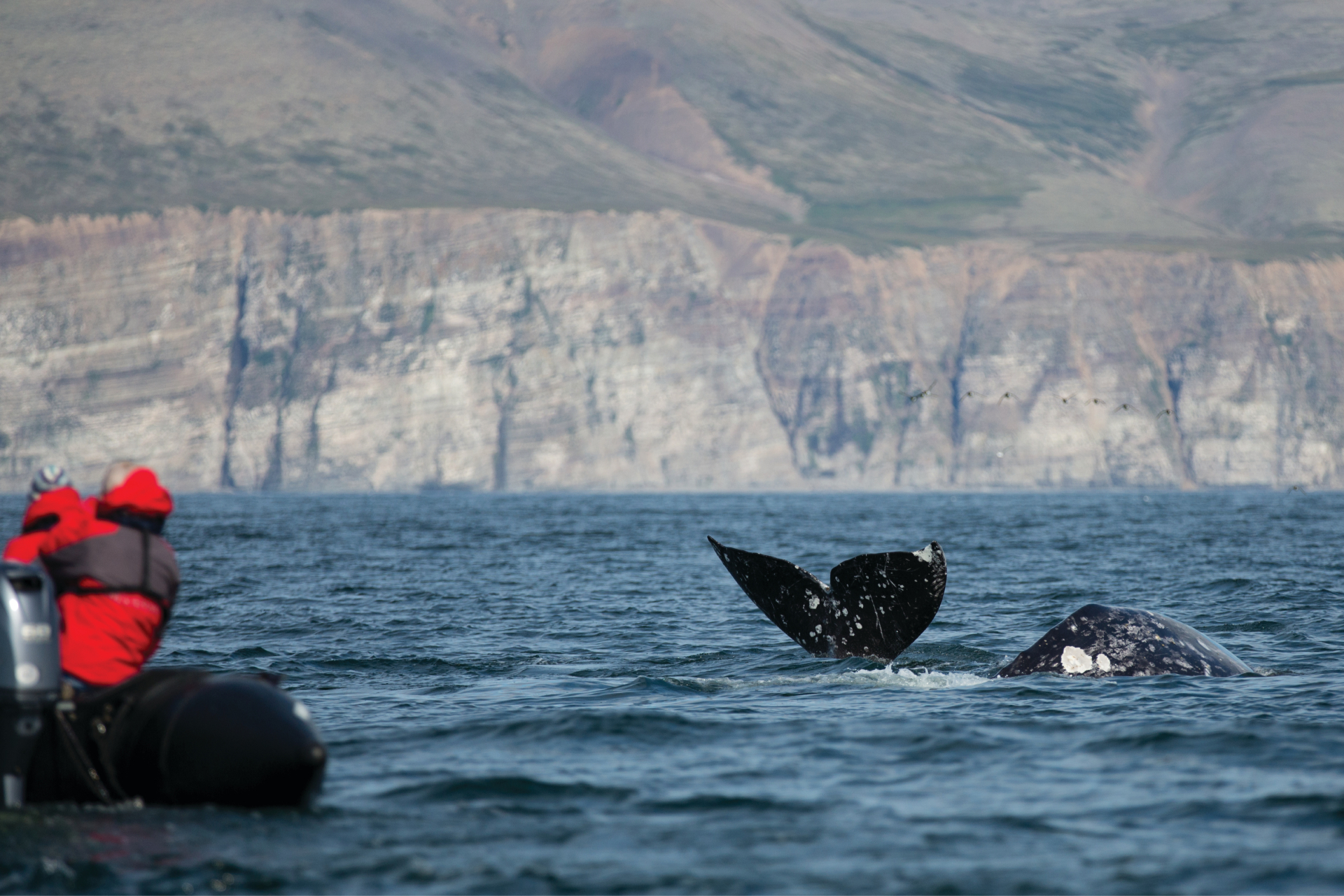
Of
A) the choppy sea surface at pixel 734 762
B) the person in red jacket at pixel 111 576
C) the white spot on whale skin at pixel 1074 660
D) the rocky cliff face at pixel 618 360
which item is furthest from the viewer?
the rocky cliff face at pixel 618 360

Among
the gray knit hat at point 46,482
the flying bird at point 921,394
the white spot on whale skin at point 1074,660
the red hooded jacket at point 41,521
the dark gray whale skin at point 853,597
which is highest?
the flying bird at point 921,394

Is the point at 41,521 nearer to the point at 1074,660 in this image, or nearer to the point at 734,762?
the point at 734,762

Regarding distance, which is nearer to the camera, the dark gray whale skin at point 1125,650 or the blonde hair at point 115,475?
the blonde hair at point 115,475

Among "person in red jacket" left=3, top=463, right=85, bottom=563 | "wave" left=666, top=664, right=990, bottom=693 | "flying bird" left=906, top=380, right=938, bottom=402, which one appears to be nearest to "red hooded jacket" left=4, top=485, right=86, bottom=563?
"person in red jacket" left=3, top=463, right=85, bottom=563

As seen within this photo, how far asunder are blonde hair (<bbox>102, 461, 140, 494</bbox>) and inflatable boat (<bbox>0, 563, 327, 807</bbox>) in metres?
0.64

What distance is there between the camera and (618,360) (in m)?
164

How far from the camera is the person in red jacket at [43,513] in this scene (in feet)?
28.9

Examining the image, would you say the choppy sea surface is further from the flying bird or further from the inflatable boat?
the flying bird

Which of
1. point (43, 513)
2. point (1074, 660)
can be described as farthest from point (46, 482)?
point (1074, 660)

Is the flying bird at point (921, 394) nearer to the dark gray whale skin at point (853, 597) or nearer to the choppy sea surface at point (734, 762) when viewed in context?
the choppy sea surface at point (734, 762)

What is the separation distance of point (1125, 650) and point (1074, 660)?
0.49m

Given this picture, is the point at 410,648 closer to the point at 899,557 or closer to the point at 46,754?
the point at 899,557

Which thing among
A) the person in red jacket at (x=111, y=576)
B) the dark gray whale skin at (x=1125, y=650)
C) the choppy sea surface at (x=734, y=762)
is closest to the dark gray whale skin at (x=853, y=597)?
the choppy sea surface at (x=734, y=762)

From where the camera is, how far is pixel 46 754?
8.61m
